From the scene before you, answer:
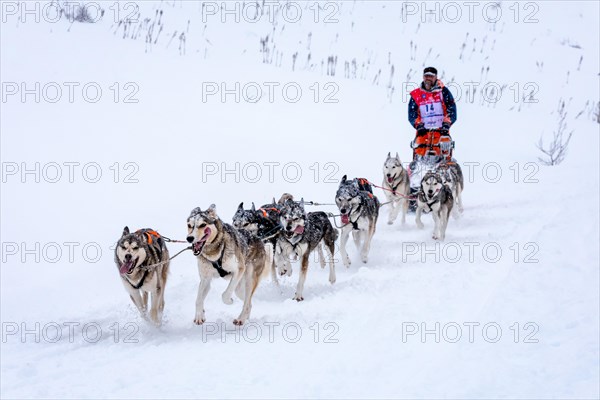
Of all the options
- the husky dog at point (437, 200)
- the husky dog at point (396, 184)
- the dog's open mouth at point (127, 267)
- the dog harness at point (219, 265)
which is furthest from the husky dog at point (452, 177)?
the dog's open mouth at point (127, 267)

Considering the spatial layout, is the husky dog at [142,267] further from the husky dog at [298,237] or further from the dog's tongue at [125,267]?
the husky dog at [298,237]

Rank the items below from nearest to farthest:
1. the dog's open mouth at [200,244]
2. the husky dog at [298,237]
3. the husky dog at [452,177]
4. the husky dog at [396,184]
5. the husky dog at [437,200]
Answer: the dog's open mouth at [200,244], the husky dog at [298,237], the husky dog at [437,200], the husky dog at [452,177], the husky dog at [396,184]

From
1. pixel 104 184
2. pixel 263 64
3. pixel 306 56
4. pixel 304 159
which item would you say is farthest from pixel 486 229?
pixel 306 56

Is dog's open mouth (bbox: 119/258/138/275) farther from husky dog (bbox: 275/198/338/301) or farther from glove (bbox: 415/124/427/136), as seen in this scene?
glove (bbox: 415/124/427/136)

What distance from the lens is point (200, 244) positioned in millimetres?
4000

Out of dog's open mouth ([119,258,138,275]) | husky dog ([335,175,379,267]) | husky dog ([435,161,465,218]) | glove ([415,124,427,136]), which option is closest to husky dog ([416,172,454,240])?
husky dog ([435,161,465,218])

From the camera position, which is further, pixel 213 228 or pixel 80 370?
pixel 213 228

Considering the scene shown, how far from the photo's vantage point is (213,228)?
410 centimetres

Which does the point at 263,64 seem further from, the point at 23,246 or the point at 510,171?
the point at 23,246

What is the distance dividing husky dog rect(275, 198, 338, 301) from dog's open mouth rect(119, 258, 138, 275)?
1304 mm

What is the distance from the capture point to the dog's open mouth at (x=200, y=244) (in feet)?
13.1

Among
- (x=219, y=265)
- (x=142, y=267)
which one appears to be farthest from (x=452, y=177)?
(x=142, y=267)

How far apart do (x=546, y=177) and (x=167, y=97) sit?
557cm

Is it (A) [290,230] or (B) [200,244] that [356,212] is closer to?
(A) [290,230]
